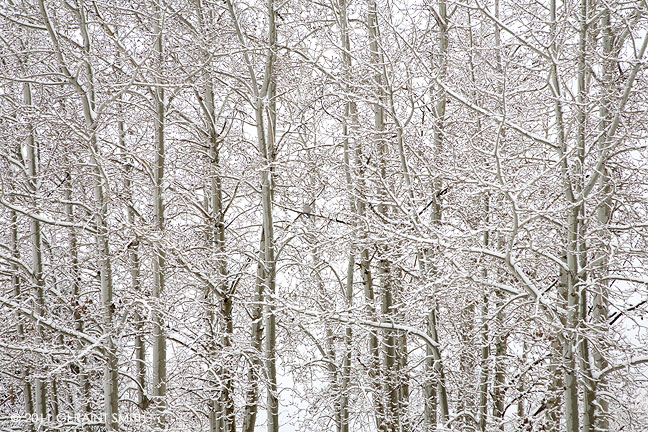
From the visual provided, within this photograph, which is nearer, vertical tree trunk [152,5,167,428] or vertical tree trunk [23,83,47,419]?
vertical tree trunk [152,5,167,428]

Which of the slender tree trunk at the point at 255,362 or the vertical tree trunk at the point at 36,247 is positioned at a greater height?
the vertical tree trunk at the point at 36,247

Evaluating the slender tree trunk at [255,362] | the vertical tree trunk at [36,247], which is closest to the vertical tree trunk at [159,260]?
the slender tree trunk at [255,362]

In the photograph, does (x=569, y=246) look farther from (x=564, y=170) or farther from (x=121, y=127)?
(x=121, y=127)

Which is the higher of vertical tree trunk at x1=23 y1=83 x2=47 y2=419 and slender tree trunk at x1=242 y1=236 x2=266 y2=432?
vertical tree trunk at x1=23 y1=83 x2=47 y2=419

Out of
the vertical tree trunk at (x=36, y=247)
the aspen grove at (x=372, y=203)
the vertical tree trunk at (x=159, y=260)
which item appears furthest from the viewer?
the vertical tree trunk at (x=36, y=247)

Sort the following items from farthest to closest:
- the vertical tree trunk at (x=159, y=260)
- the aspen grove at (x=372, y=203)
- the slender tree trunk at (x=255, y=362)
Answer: the vertical tree trunk at (x=159, y=260), the slender tree trunk at (x=255, y=362), the aspen grove at (x=372, y=203)

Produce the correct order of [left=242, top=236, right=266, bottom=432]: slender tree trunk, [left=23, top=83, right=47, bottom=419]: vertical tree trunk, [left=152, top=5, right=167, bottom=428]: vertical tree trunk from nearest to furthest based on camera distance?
[left=242, top=236, right=266, bottom=432]: slender tree trunk
[left=152, top=5, right=167, bottom=428]: vertical tree trunk
[left=23, top=83, right=47, bottom=419]: vertical tree trunk

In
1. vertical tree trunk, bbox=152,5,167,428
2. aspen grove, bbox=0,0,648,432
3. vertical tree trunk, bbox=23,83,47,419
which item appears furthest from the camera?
vertical tree trunk, bbox=23,83,47,419

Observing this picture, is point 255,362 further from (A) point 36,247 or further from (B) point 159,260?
(A) point 36,247

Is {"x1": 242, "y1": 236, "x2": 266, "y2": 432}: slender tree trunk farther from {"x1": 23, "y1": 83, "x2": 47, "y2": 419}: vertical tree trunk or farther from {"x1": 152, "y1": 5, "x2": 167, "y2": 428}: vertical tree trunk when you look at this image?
{"x1": 23, "y1": 83, "x2": 47, "y2": 419}: vertical tree trunk

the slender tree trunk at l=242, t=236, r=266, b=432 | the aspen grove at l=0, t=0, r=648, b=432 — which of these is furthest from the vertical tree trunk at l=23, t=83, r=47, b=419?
the slender tree trunk at l=242, t=236, r=266, b=432

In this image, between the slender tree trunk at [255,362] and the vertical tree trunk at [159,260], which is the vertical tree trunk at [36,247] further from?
the slender tree trunk at [255,362]

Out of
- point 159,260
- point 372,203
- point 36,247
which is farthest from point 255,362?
point 36,247

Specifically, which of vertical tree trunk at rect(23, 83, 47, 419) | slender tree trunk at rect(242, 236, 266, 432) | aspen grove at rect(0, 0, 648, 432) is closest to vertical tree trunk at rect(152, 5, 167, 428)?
aspen grove at rect(0, 0, 648, 432)
